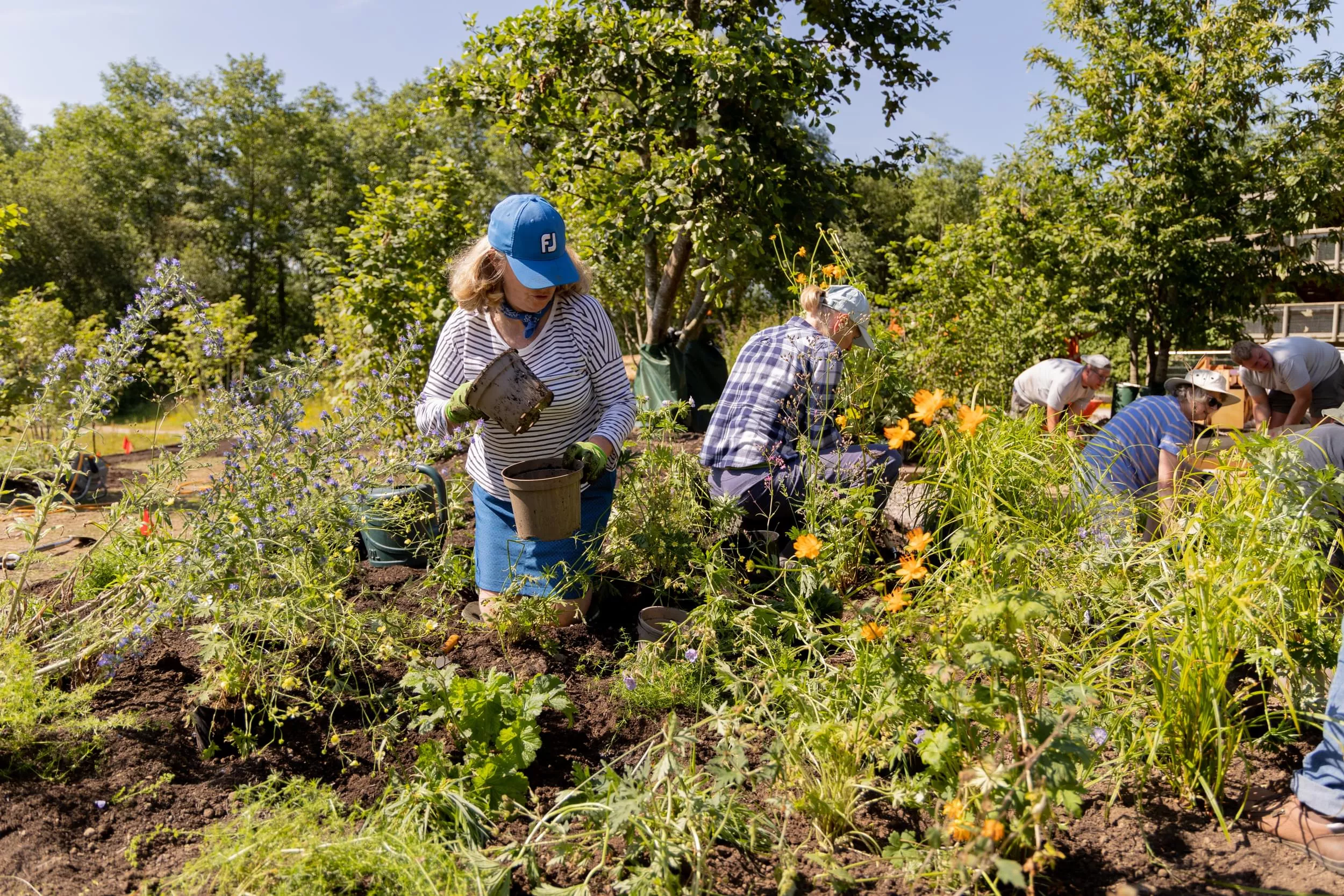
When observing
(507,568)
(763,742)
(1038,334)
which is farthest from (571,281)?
(1038,334)

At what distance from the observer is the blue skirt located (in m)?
2.61

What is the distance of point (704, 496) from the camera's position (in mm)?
3408

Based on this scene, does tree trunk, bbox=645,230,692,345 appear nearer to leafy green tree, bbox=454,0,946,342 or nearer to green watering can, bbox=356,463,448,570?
leafy green tree, bbox=454,0,946,342

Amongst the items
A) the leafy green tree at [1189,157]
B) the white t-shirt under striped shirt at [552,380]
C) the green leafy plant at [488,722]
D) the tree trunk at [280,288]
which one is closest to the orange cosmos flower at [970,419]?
the green leafy plant at [488,722]

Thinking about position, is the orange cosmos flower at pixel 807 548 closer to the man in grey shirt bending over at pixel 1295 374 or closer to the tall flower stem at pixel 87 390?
→ the tall flower stem at pixel 87 390

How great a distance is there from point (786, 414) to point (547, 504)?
1.06 m

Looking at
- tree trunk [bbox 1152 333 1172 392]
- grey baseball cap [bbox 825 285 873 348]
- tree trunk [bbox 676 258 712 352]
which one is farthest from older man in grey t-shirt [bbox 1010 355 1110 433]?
tree trunk [bbox 1152 333 1172 392]

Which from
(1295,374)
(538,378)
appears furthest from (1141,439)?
(1295,374)

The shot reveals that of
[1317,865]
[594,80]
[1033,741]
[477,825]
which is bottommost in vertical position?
[1317,865]

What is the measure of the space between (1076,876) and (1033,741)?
30 cm

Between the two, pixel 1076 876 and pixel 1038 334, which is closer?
pixel 1076 876

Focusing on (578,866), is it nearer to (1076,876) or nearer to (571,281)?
(1076,876)

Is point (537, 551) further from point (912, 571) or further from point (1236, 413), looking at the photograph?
point (1236, 413)

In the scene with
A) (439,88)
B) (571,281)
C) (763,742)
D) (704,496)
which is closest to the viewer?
(763,742)
